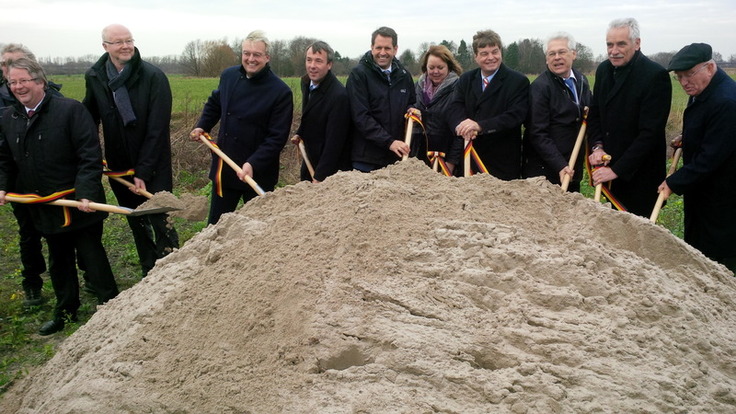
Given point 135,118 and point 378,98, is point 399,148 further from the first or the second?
point 135,118

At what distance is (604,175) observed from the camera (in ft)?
14.0

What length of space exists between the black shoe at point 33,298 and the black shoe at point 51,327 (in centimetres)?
62

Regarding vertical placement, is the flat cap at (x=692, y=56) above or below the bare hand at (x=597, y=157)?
above

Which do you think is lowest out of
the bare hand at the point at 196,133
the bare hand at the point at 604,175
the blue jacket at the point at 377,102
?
the bare hand at the point at 604,175

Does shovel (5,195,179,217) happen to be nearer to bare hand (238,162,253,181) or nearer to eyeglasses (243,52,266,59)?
bare hand (238,162,253,181)

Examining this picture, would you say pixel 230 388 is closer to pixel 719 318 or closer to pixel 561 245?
pixel 561 245

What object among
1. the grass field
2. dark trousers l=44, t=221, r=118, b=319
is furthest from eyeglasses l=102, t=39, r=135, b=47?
the grass field

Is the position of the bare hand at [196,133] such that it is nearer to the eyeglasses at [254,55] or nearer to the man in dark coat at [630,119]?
the eyeglasses at [254,55]

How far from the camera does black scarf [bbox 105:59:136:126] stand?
4512mm

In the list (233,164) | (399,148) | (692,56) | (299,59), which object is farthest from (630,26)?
(299,59)

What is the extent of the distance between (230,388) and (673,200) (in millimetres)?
7448

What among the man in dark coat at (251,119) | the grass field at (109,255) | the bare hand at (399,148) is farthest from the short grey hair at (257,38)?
the grass field at (109,255)

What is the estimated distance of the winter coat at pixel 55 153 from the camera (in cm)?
423

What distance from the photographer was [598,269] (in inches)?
105
